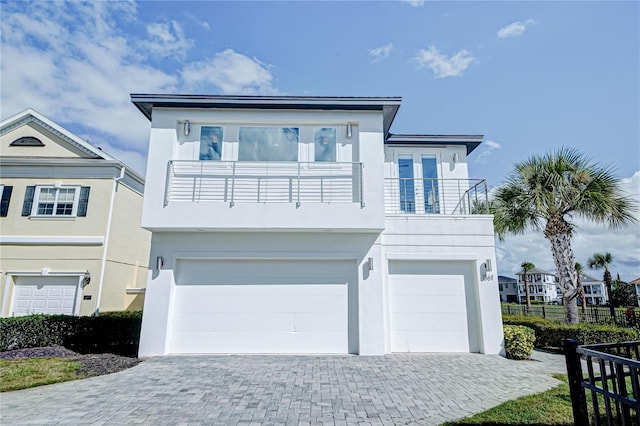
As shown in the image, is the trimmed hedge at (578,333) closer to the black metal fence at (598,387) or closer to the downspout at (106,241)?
the black metal fence at (598,387)

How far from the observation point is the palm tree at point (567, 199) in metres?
10.5

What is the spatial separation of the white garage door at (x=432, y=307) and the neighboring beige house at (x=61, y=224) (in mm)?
11375

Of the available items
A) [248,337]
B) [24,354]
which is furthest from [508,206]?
[24,354]

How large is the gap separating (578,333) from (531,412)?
21.1 ft

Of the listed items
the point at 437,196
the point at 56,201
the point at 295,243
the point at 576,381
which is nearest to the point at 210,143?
the point at 295,243

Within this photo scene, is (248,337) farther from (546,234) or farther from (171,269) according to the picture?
(546,234)

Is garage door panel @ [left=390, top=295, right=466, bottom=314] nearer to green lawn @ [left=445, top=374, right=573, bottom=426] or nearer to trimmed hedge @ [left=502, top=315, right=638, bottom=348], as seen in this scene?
trimmed hedge @ [left=502, top=315, right=638, bottom=348]

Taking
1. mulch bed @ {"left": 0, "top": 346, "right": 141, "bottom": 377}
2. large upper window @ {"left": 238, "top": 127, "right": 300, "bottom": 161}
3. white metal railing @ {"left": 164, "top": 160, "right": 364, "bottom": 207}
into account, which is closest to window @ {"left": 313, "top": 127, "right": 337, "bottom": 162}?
white metal railing @ {"left": 164, "top": 160, "right": 364, "bottom": 207}

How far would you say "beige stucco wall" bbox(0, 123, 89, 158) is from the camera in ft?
48.1

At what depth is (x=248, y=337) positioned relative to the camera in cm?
888

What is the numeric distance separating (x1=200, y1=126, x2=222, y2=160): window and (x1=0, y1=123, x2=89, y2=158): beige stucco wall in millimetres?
8240

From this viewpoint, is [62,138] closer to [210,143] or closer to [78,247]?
[78,247]

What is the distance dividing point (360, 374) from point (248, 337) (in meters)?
3.31

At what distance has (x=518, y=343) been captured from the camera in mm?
8711
